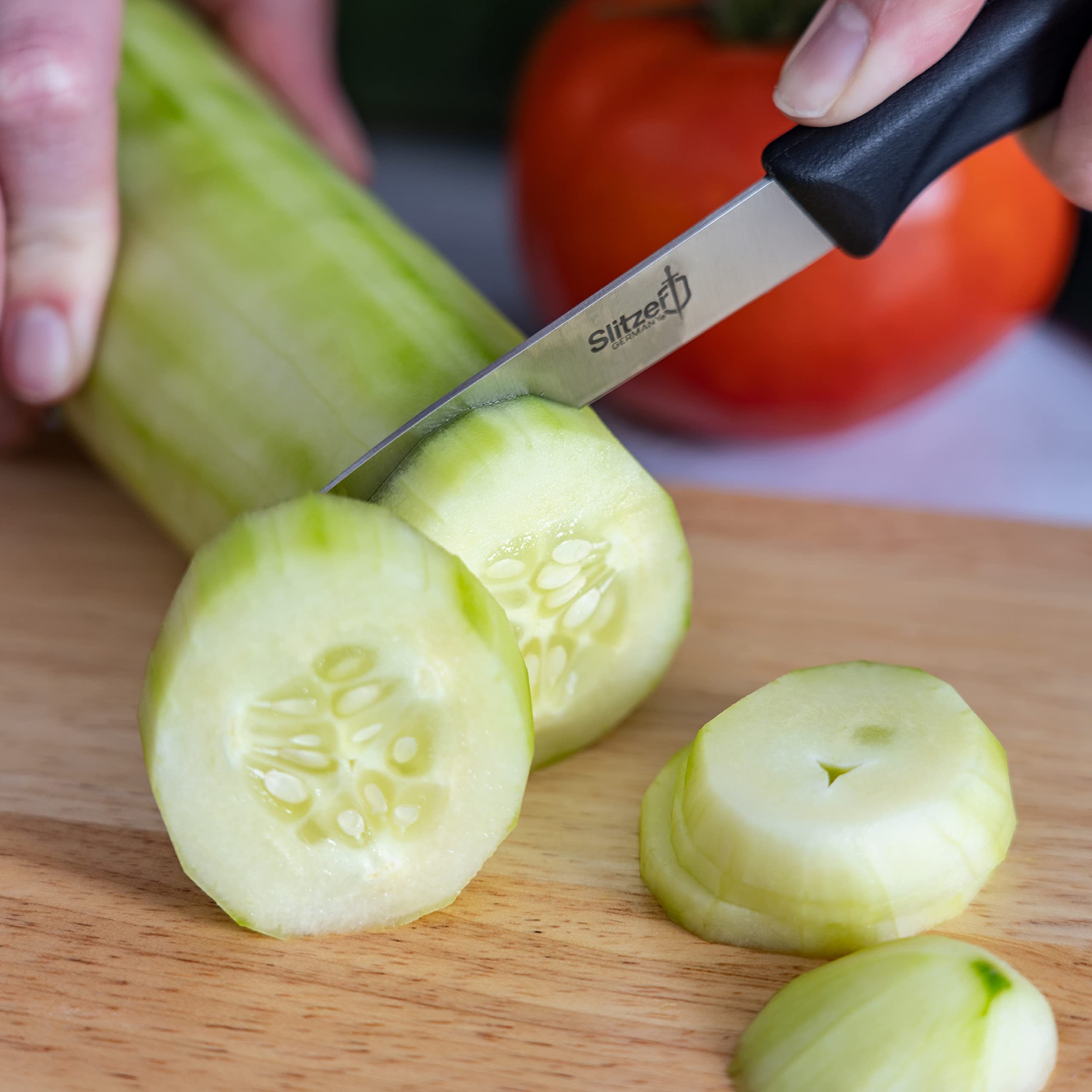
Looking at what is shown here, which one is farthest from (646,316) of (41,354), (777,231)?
(41,354)

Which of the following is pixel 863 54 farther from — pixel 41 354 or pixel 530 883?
pixel 41 354

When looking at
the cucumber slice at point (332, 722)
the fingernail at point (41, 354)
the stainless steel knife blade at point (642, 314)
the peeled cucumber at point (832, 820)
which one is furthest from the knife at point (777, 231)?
the fingernail at point (41, 354)

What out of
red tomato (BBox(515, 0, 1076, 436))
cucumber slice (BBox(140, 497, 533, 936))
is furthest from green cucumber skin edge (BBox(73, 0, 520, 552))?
red tomato (BBox(515, 0, 1076, 436))

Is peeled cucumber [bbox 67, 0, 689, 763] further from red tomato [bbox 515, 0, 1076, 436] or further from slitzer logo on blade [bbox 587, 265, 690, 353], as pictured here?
red tomato [bbox 515, 0, 1076, 436]

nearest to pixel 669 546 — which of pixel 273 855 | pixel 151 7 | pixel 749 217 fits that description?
pixel 749 217

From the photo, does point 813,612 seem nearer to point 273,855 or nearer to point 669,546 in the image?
point 669,546

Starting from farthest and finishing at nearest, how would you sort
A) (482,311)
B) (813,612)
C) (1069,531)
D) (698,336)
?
1. (698,336)
2. (1069,531)
3. (813,612)
4. (482,311)

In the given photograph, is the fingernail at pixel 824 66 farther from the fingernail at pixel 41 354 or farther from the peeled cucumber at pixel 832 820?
the fingernail at pixel 41 354
